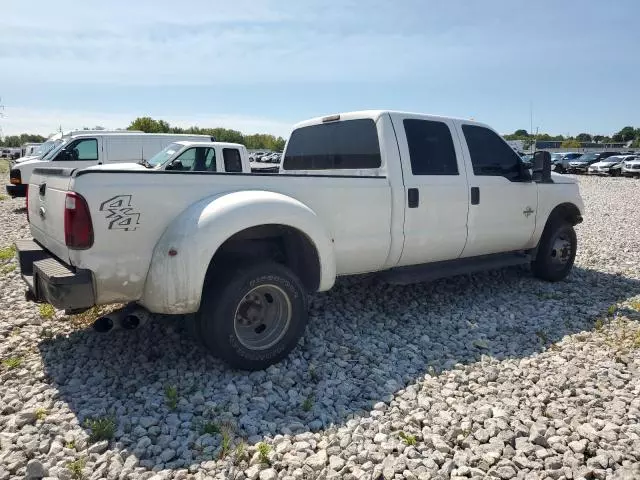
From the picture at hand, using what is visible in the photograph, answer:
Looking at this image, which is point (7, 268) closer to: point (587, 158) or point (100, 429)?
point (100, 429)

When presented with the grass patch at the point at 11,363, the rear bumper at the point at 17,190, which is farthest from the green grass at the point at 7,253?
the rear bumper at the point at 17,190

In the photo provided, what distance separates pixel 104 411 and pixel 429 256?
3178mm

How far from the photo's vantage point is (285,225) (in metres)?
A: 3.79

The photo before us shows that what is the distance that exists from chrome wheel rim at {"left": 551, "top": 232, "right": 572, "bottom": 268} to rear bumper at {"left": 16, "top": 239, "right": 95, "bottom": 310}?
17.8 ft

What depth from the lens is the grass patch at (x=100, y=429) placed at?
2881 millimetres

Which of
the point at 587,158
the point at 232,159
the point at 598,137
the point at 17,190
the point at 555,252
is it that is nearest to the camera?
the point at 555,252

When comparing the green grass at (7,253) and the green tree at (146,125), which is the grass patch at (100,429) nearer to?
the green grass at (7,253)

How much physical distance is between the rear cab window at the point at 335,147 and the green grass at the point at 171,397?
106 inches

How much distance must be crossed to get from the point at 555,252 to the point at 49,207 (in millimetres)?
5736

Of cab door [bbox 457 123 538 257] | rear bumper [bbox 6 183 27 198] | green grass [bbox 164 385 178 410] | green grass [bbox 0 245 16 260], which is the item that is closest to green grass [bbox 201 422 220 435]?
green grass [bbox 164 385 178 410]

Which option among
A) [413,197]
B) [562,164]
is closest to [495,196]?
[413,197]

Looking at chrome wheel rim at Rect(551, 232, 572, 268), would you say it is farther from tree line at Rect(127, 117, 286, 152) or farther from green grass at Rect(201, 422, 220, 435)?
tree line at Rect(127, 117, 286, 152)

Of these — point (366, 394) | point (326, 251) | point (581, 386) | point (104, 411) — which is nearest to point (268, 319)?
point (326, 251)

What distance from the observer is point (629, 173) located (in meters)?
31.4
